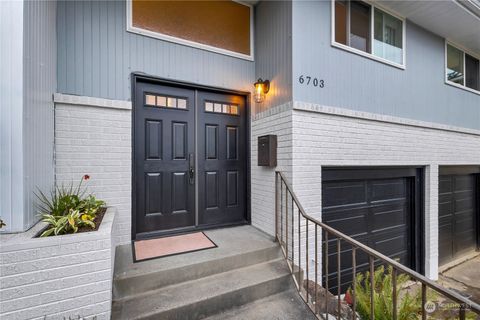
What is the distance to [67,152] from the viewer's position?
8.50 feet

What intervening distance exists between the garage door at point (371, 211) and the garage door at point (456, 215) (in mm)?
1142

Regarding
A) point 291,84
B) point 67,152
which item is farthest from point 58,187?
point 291,84

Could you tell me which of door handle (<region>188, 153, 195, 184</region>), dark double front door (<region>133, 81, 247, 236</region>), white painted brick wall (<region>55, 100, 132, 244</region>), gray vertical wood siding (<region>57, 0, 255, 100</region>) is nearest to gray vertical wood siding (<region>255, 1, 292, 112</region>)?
dark double front door (<region>133, 81, 247, 236</region>)

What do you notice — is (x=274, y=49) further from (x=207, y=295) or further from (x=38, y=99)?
(x=207, y=295)

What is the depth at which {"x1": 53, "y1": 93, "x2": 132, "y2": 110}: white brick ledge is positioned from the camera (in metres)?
2.54

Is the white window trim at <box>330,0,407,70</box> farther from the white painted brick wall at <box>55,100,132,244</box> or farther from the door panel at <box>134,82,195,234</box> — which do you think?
the white painted brick wall at <box>55,100,132,244</box>

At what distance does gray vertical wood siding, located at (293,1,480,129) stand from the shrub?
261 centimetres

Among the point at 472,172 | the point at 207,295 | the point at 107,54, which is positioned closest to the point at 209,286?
the point at 207,295

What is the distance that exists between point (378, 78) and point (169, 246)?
4.00 metres

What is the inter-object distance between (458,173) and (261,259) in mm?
5363

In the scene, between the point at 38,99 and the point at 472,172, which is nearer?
the point at 38,99

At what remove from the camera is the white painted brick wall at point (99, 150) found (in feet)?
8.46

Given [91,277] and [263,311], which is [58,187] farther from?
[263,311]

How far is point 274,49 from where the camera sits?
3.30m
